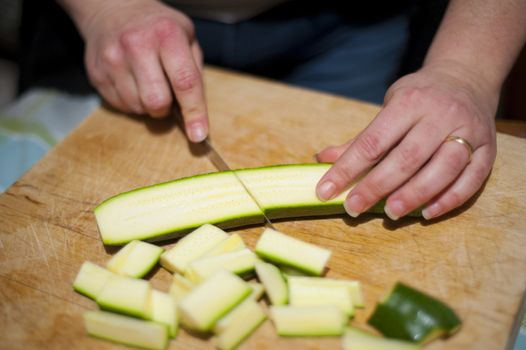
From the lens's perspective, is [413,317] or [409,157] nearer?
[413,317]

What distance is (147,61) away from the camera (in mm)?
2604

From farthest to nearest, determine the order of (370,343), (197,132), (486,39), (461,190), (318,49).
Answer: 1. (318,49)
2. (197,132)
3. (486,39)
4. (461,190)
5. (370,343)

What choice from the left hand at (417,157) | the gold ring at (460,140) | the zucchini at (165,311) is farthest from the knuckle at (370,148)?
the zucchini at (165,311)

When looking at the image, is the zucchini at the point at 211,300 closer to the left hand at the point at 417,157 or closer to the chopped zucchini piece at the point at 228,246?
the chopped zucchini piece at the point at 228,246

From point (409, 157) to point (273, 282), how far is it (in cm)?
79

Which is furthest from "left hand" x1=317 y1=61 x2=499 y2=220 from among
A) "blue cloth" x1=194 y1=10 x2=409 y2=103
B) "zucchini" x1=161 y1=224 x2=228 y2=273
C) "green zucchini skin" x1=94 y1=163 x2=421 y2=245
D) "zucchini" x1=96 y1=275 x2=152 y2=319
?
"blue cloth" x1=194 y1=10 x2=409 y2=103

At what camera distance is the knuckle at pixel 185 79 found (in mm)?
2611

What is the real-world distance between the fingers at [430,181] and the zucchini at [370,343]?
0.59 metres

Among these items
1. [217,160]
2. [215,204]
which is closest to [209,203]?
[215,204]

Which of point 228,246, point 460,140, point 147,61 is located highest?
point 147,61

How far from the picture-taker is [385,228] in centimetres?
227

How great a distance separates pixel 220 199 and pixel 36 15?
207cm

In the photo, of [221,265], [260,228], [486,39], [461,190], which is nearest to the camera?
[221,265]

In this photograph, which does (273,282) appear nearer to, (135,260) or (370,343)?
(370,343)
